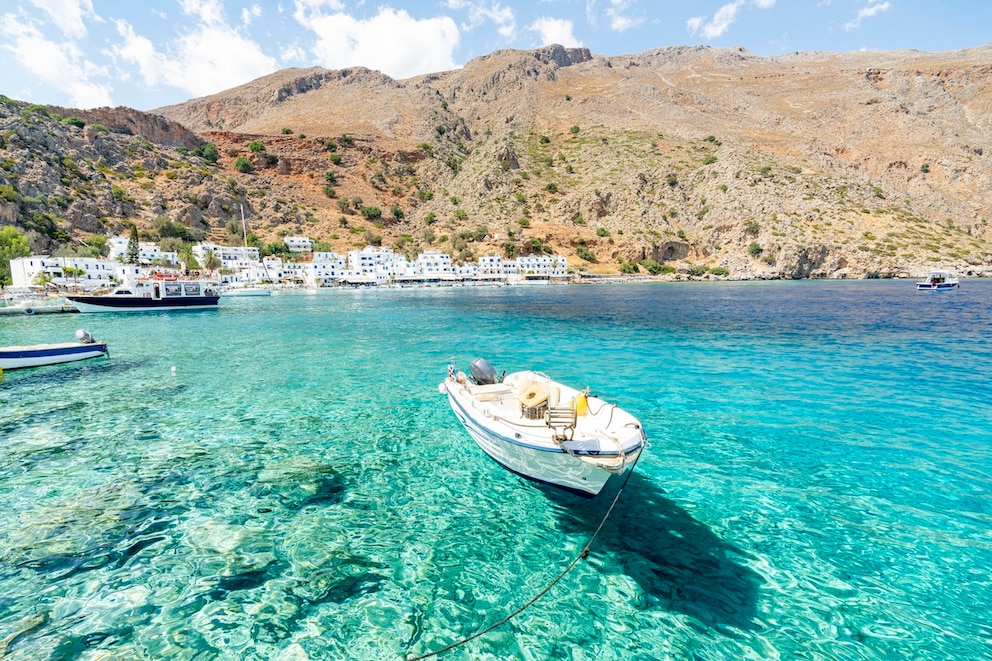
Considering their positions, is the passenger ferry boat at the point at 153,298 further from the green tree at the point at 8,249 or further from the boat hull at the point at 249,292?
the boat hull at the point at 249,292

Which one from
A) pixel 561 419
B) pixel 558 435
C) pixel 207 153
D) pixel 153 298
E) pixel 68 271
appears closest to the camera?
pixel 558 435

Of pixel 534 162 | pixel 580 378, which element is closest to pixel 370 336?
pixel 580 378

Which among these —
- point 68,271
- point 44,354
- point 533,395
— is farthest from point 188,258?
point 533,395

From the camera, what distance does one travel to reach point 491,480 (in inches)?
383

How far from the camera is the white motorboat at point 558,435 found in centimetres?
693

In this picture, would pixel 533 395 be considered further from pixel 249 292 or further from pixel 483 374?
pixel 249 292

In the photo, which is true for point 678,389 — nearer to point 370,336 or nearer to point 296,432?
point 296,432

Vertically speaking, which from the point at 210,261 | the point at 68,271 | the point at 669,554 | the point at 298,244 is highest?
the point at 298,244

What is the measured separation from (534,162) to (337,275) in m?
76.6

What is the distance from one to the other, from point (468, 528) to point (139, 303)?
61.0 meters

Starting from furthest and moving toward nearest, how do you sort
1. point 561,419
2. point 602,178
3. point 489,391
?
point 602,178 → point 489,391 → point 561,419

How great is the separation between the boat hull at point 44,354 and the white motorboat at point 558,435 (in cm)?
2334

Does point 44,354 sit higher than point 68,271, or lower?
lower

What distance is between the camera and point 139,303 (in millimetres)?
52031
